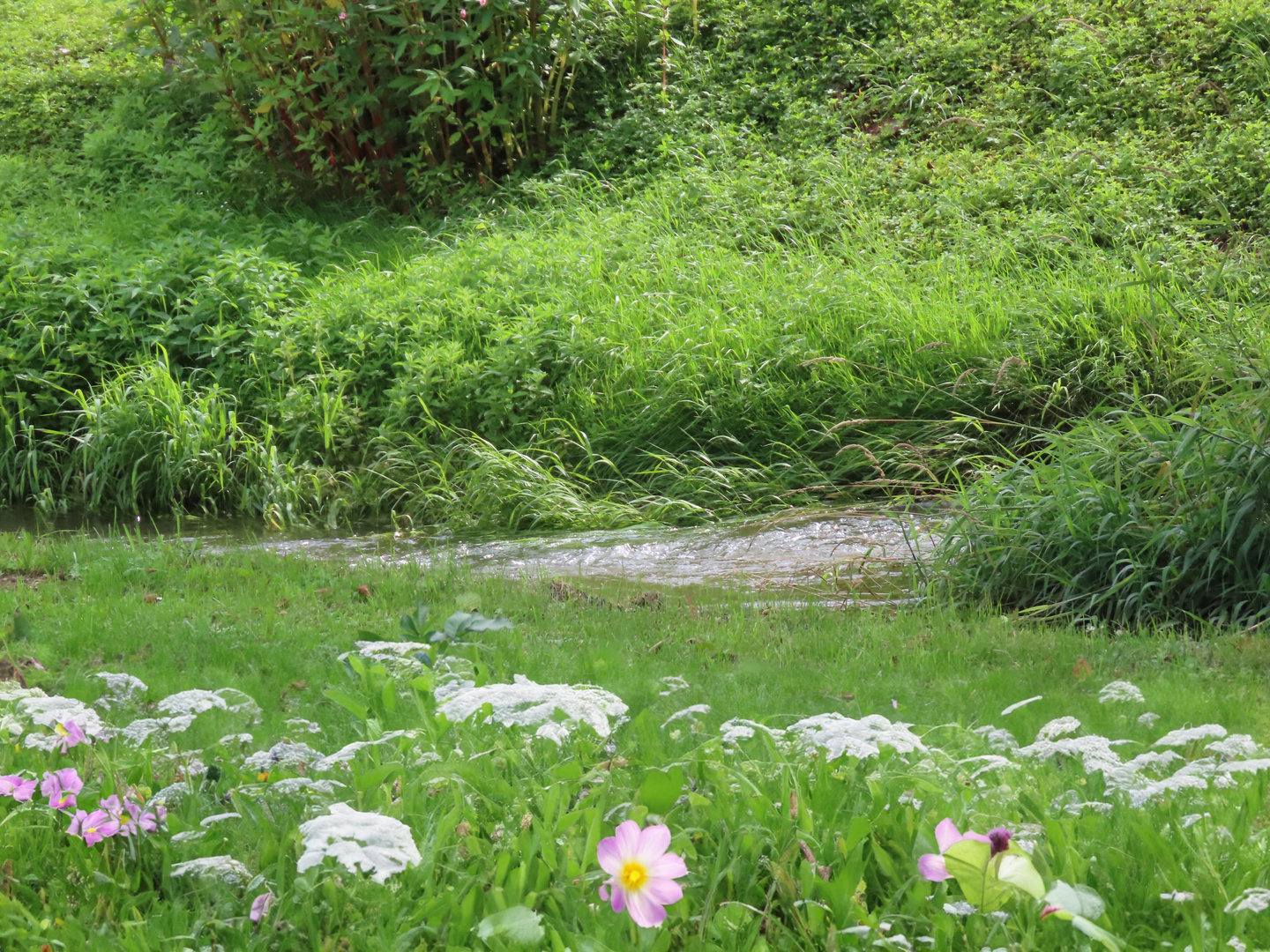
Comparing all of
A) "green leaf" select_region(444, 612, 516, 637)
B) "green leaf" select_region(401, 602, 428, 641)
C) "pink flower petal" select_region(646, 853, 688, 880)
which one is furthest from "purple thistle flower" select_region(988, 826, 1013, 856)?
"green leaf" select_region(401, 602, 428, 641)

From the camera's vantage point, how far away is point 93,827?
213 centimetres

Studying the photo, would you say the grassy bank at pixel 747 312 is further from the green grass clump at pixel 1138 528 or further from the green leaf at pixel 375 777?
the green leaf at pixel 375 777

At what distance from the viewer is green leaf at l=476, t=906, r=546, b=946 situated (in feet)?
5.83

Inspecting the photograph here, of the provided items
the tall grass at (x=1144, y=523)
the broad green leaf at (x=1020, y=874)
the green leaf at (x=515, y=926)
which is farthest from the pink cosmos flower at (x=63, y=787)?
the tall grass at (x=1144, y=523)

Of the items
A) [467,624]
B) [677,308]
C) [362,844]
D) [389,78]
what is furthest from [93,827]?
[389,78]

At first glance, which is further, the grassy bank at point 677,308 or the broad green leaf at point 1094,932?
the grassy bank at point 677,308

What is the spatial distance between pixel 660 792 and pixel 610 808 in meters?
0.15

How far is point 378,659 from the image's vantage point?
3.17 meters

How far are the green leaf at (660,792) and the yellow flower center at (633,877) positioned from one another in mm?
485

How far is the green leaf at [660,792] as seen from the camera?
2.13 m

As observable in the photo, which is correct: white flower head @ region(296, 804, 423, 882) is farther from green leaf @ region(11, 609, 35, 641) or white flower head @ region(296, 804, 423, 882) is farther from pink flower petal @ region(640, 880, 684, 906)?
green leaf @ region(11, 609, 35, 641)

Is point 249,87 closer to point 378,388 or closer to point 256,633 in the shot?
point 378,388

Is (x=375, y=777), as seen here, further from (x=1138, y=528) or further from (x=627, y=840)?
(x=1138, y=528)

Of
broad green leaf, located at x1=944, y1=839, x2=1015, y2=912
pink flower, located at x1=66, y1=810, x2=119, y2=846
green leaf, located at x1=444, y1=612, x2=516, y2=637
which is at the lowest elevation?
green leaf, located at x1=444, y1=612, x2=516, y2=637
